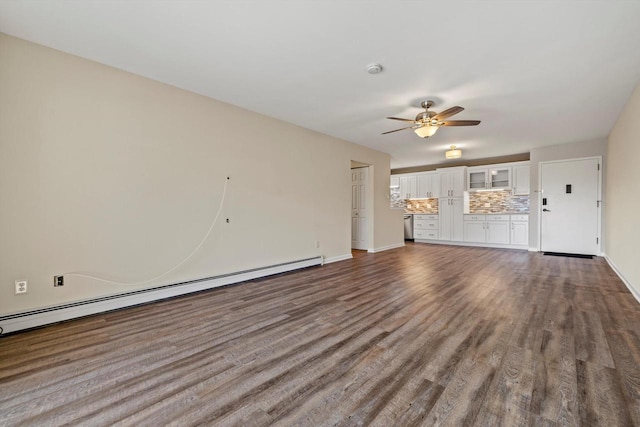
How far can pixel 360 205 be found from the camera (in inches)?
265

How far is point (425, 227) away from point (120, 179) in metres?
7.87

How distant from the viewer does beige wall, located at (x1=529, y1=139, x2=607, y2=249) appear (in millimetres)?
5711

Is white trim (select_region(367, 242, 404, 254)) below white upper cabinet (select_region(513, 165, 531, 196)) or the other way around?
below

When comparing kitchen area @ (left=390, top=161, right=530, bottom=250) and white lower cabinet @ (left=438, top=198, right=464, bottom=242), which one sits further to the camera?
white lower cabinet @ (left=438, top=198, right=464, bottom=242)

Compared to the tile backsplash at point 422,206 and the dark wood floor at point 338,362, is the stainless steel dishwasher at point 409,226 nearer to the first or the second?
the tile backsplash at point 422,206

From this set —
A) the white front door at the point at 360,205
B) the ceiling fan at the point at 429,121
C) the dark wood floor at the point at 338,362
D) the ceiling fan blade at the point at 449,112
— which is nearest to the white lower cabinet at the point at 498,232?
the white front door at the point at 360,205

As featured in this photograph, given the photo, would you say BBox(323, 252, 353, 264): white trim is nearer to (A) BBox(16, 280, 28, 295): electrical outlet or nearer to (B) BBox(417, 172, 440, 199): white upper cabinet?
(A) BBox(16, 280, 28, 295): electrical outlet

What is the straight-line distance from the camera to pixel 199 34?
2346 mm

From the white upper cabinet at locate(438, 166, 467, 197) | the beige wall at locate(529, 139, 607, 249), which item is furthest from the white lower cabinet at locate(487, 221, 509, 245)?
the white upper cabinet at locate(438, 166, 467, 197)

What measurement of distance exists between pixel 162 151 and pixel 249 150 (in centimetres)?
118

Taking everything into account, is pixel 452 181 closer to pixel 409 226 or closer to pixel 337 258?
pixel 409 226

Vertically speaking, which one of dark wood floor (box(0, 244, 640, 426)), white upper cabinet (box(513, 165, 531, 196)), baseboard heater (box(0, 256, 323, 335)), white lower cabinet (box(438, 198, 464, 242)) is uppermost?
white upper cabinet (box(513, 165, 531, 196))

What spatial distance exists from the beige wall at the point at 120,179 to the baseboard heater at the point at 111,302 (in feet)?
0.24

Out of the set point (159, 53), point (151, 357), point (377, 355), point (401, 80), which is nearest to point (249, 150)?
point (159, 53)
